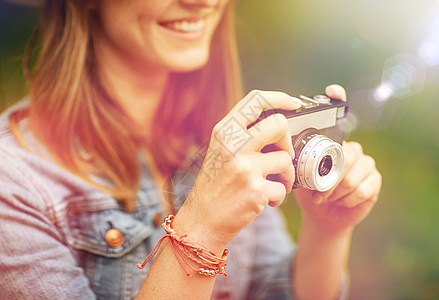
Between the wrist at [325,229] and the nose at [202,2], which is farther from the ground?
the nose at [202,2]

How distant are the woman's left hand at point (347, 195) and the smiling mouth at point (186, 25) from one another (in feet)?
0.81

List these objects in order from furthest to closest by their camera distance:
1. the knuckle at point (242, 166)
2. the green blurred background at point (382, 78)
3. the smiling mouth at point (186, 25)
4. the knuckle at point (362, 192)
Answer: the green blurred background at point (382, 78) < the smiling mouth at point (186, 25) < the knuckle at point (362, 192) < the knuckle at point (242, 166)

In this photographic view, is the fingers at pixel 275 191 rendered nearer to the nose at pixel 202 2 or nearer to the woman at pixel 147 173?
the woman at pixel 147 173

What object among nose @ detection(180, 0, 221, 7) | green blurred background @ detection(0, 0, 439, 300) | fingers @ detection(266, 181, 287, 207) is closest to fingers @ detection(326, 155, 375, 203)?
fingers @ detection(266, 181, 287, 207)

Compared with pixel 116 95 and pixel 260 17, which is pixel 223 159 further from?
pixel 260 17

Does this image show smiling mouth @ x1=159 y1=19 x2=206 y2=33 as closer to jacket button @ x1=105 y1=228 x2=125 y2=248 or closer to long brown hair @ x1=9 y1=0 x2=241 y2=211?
long brown hair @ x1=9 y1=0 x2=241 y2=211

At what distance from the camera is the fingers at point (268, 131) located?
14.6 inches

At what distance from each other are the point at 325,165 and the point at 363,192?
9 cm

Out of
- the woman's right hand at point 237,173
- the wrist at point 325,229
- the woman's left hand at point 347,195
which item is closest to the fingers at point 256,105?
the woman's right hand at point 237,173

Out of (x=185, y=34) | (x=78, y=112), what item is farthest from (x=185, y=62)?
(x=78, y=112)

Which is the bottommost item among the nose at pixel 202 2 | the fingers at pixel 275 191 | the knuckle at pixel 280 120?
the fingers at pixel 275 191

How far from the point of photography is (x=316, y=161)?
397mm

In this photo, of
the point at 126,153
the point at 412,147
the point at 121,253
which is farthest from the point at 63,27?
the point at 412,147

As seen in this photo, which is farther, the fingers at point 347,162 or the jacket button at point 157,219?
the jacket button at point 157,219
